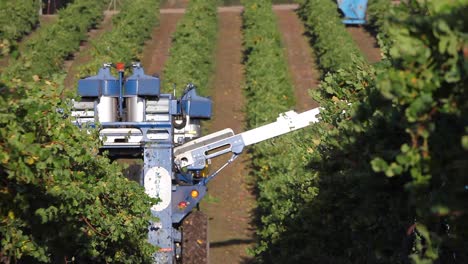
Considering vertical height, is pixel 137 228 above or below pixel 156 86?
below

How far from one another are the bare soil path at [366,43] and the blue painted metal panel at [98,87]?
20.9 metres

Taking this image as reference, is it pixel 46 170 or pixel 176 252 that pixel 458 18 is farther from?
pixel 176 252

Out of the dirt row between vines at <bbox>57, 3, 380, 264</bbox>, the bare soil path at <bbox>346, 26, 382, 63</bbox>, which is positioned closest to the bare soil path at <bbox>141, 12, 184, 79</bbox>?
the dirt row between vines at <bbox>57, 3, 380, 264</bbox>

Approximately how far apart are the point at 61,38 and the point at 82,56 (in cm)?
158

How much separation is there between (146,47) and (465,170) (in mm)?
34173

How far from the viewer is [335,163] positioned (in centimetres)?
1220

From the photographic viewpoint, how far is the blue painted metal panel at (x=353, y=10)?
42.5m

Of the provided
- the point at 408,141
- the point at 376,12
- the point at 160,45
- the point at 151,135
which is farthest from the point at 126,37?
the point at 408,141

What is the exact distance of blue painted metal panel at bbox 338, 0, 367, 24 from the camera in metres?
42.5

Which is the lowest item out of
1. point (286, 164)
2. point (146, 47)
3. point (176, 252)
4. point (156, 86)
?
point (176, 252)

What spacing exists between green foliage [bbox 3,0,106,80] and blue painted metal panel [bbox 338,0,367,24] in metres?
10.7

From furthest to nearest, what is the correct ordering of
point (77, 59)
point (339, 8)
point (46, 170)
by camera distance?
point (339, 8)
point (77, 59)
point (46, 170)

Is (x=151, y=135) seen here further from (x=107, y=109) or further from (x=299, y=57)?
(x=299, y=57)

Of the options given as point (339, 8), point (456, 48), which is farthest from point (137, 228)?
point (339, 8)
